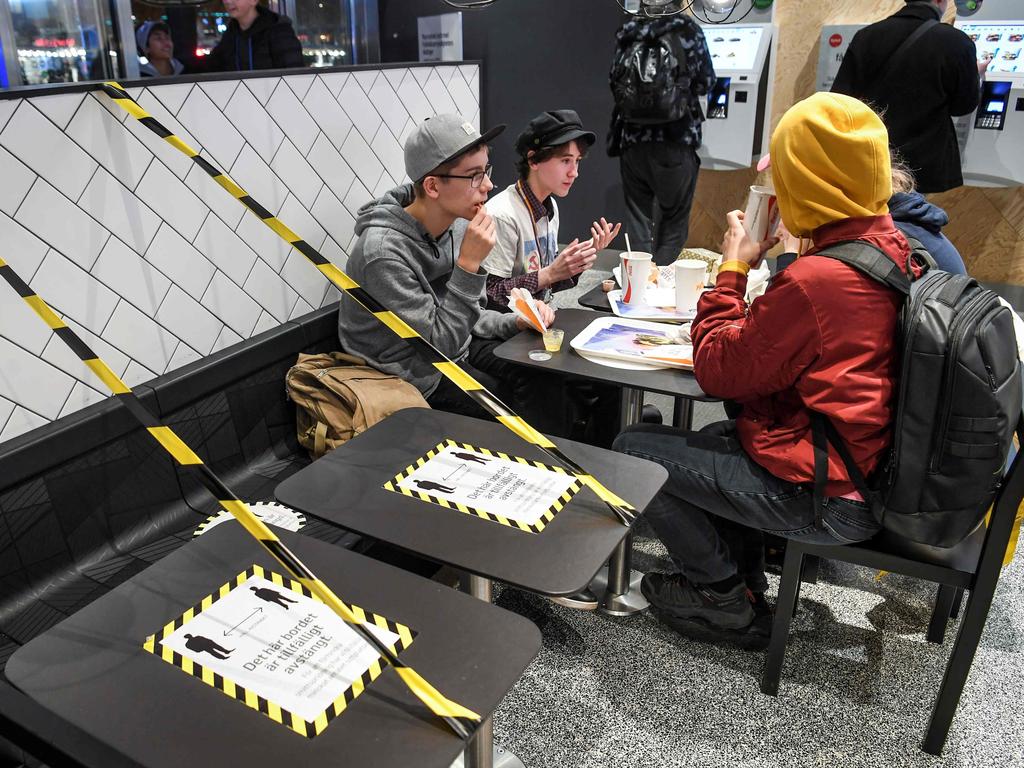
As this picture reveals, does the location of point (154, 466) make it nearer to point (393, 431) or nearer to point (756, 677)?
point (393, 431)

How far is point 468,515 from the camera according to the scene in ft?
4.82

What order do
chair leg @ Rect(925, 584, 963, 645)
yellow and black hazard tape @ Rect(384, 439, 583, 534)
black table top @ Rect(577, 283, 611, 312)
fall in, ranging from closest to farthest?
yellow and black hazard tape @ Rect(384, 439, 583, 534) → chair leg @ Rect(925, 584, 963, 645) → black table top @ Rect(577, 283, 611, 312)

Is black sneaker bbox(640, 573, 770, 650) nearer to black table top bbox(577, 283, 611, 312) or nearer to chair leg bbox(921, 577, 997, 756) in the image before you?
chair leg bbox(921, 577, 997, 756)

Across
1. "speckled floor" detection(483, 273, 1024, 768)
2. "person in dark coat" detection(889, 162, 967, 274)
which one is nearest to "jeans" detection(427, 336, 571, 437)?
"speckled floor" detection(483, 273, 1024, 768)


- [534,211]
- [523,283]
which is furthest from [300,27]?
[523,283]

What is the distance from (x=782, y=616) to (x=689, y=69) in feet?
9.94

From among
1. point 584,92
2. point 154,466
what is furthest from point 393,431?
point 584,92

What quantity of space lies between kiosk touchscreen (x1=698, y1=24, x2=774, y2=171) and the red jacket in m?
3.43

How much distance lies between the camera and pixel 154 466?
2.08m

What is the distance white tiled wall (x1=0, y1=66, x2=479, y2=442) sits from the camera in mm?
1832

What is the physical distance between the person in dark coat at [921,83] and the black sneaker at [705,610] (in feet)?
8.82

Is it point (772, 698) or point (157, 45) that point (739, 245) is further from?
point (157, 45)

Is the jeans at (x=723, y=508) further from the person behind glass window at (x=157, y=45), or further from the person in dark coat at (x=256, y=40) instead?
the person behind glass window at (x=157, y=45)

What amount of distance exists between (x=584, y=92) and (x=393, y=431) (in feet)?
13.1
